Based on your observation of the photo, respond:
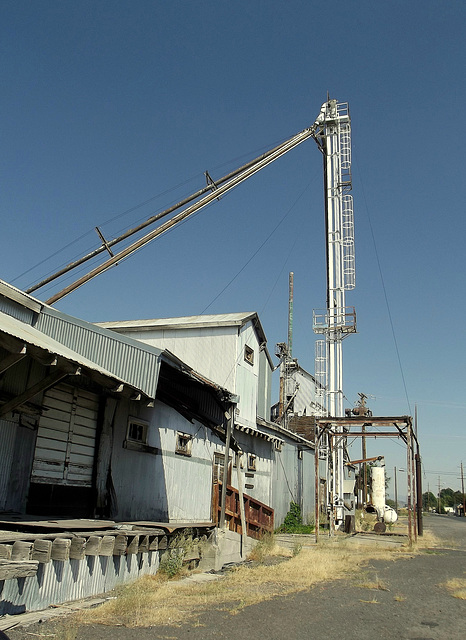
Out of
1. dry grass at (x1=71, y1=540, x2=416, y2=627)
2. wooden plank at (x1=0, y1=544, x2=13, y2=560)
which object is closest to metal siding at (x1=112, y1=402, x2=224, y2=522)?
dry grass at (x1=71, y1=540, x2=416, y2=627)

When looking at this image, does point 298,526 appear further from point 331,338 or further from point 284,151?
point 284,151

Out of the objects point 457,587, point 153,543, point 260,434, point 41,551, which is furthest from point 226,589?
point 260,434

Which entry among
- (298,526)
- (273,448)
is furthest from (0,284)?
(298,526)

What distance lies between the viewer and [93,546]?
28.2ft

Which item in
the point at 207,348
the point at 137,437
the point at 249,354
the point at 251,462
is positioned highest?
the point at 249,354

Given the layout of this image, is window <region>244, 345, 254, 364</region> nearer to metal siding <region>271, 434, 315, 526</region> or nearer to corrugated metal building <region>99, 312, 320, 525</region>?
corrugated metal building <region>99, 312, 320, 525</region>

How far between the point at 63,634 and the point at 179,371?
7040mm

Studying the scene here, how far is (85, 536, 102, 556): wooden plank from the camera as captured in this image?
8.50 meters

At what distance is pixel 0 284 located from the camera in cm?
1174

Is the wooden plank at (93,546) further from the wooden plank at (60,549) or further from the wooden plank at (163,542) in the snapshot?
the wooden plank at (163,542)

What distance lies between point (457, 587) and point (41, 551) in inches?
329

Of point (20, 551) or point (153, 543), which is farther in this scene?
point (153, 543)

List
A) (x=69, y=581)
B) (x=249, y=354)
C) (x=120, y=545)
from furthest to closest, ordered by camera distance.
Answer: (x=249, y=354) < (x=120, y=545) < (x=69, y=581)

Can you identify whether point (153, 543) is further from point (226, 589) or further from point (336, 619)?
point (336, 619)
